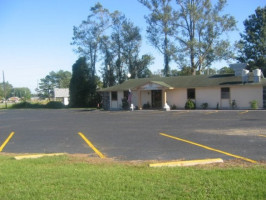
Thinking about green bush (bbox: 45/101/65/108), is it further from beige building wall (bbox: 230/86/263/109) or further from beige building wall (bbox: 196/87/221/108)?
beige building wall (bbox: 230/86/263/109)

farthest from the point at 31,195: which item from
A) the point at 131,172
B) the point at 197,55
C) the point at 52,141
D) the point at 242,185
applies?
the point at 197,55

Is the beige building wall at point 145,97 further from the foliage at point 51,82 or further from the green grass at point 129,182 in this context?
the foliage at point 51,82

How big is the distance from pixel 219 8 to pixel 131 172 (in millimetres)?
41239

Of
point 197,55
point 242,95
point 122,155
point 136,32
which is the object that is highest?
point 136,32

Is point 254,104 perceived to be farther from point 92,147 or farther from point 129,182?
point 129,182

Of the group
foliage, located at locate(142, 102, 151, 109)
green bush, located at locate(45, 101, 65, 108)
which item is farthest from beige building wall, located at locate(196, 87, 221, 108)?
green bush, located at locate(45, 101, 65, 108)

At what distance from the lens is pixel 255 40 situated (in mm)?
47406

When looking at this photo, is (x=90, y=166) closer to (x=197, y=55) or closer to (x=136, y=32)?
(x=197, y=55)

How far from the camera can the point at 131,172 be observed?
19.7 ft

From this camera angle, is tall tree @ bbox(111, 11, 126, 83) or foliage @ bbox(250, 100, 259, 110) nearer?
foliage @ bbox(250, 100, 259, 110)

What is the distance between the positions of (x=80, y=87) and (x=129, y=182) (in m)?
42.7

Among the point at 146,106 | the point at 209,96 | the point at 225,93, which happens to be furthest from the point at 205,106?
the point at 146,106

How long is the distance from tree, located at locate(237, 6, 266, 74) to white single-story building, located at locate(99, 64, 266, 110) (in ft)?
61.8

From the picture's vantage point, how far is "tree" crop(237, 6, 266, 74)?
4650cm
